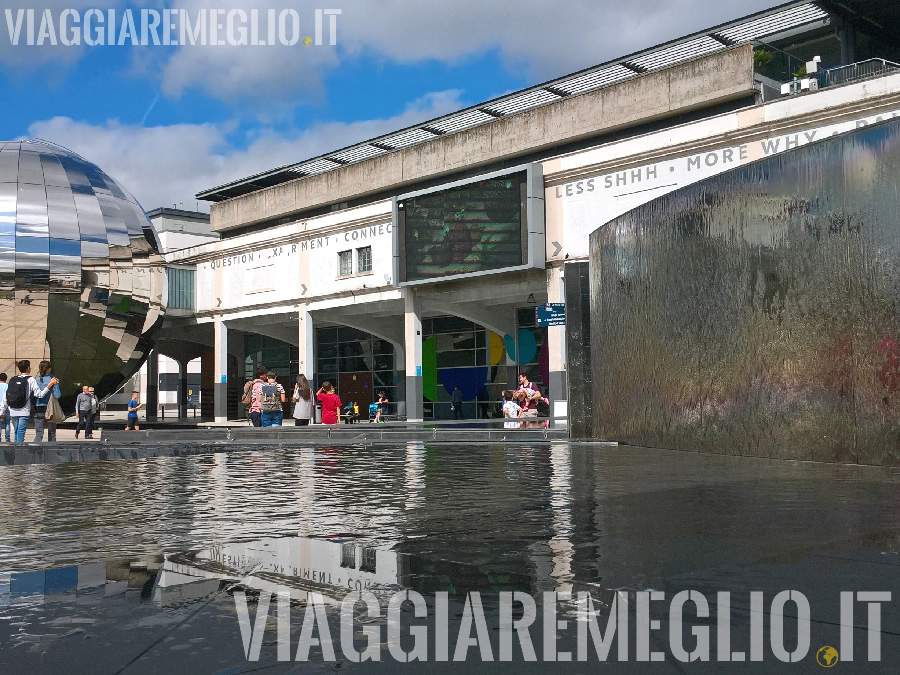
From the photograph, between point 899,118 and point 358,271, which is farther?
point 358,271

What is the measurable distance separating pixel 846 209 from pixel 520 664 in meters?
6.75

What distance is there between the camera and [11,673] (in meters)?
2.25

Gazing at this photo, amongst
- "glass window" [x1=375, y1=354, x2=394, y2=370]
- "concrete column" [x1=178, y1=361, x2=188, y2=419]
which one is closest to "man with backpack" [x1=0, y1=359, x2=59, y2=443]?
"glass window" [x1=375, y1=354, x2=394, y2=370]

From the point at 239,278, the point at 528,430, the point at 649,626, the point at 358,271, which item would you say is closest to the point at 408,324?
the point at 358,271

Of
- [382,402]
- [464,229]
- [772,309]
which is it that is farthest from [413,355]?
[772,309]

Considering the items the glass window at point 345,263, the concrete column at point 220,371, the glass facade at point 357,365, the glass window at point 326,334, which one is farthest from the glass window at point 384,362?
the concrete column at point 220,371

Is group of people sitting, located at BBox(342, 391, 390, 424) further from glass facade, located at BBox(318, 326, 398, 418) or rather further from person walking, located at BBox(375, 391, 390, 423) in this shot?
glass facade, located at BBox(318, 326, 398, 418)

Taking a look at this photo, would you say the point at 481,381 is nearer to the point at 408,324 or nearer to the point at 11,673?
the point at 408,324

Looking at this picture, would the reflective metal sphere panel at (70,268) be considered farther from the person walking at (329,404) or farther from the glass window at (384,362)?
the glass window at (384,362)

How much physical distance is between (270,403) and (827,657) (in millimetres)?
15408

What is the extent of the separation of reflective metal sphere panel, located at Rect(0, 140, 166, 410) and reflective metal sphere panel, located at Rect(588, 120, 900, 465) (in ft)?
53.7

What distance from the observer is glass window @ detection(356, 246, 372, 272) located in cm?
3231

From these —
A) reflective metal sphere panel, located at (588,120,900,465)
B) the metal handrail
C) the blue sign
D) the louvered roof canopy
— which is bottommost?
reflective metal sphere panel, located at (588,120,900,465)

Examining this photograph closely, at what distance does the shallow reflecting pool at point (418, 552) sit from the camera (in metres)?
2.53
